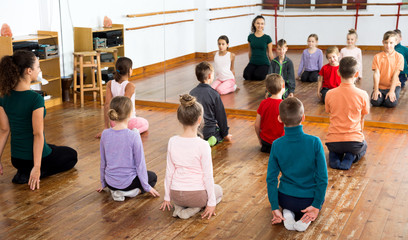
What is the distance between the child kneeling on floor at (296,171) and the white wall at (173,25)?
286 centimetres

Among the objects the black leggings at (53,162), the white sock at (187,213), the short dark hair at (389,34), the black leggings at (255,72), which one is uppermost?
the short dark hair at (389,34)

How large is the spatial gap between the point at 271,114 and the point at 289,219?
1.46 metres

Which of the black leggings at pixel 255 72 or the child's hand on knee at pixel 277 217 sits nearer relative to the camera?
the child's hand on knee at pixel 277 217

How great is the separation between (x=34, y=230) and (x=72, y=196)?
1.78 feet

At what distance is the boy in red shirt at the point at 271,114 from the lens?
13.7ft

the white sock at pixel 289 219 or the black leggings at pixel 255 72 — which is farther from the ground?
the black leggings at pixel 255 72

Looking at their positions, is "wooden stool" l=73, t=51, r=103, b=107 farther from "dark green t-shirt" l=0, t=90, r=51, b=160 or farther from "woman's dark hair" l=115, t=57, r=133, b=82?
"dark green t-shirt" l=0, t=90, r=51, b=160

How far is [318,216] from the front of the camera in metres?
3.07

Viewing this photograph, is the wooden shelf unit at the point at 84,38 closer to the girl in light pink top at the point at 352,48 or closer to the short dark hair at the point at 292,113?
the girl in light pink top at the point at 352,48

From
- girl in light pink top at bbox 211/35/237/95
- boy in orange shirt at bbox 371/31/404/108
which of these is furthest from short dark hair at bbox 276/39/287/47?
boy in orange shirt at bbox 371/31/404/108

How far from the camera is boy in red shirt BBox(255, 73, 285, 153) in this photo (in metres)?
4.18

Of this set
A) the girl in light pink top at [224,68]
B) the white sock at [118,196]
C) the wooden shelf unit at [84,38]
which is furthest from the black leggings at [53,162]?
the wooden shelf unit at [84,38]

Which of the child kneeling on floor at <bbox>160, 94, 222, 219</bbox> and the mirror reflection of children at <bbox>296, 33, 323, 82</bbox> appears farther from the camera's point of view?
the mirror reflection of children at <bbox>296, 33, 323, 82</bbox>

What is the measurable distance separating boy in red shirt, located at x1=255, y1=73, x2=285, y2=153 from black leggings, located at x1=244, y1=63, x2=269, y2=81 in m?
1.66
